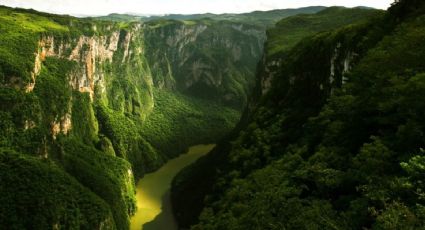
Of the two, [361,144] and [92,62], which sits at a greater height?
[361,144]

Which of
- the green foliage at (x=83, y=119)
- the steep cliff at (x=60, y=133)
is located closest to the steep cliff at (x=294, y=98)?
the steep cliff at (x=60, y=133)

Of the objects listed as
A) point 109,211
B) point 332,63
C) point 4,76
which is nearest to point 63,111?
point 4,76

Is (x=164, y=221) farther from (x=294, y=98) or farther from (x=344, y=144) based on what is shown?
(x=344, y=144)

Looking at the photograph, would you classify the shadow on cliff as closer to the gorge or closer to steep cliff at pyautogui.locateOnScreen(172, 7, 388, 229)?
the gorge

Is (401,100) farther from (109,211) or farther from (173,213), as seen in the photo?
(173,213)

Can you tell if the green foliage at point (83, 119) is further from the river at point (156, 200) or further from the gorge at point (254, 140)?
the river at point (156, 200)

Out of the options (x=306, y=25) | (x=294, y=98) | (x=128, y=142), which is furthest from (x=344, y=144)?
(x=128, y=142)
